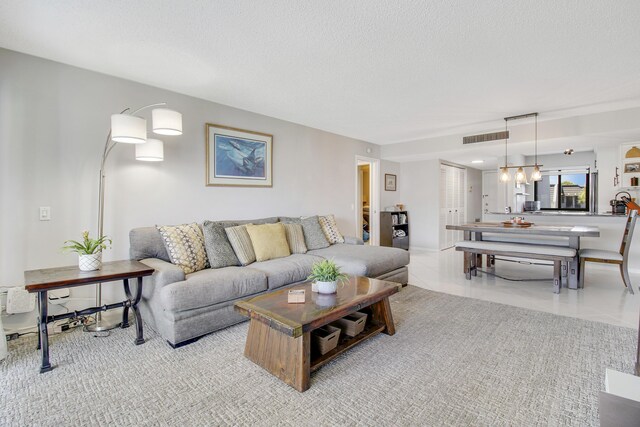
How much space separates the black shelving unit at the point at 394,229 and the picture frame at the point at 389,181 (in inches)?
22.2

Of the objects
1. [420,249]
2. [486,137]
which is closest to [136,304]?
[486,137]

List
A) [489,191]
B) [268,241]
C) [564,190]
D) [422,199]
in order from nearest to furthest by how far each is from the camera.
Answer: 1. [268,241]
2. [422,199]
3. [564,190]
4. [489,191]

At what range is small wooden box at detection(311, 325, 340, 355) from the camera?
2.11 m

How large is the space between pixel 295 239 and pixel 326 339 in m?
2.00

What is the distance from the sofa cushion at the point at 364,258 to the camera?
11.4 feet

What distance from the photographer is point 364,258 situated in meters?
3.59

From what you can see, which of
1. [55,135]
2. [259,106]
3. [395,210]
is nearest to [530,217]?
[395,210]

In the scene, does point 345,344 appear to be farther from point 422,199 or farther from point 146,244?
point 422,199

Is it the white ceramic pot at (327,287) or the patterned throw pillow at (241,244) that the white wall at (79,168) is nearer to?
the patterned throw pillow at (241,244)

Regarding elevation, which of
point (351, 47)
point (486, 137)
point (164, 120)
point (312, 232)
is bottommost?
point (312, 232)

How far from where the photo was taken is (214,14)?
80.0 inches

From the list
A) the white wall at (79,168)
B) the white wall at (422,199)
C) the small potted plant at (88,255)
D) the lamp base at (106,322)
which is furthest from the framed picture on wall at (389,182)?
the small potted plant at (88,255)

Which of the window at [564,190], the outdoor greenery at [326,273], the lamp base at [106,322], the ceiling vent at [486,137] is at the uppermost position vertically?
the ceiling vent at [486,137]

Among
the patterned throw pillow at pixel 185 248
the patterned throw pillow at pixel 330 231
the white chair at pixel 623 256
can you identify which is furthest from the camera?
the patterned throw pillow at pixel 330 231
